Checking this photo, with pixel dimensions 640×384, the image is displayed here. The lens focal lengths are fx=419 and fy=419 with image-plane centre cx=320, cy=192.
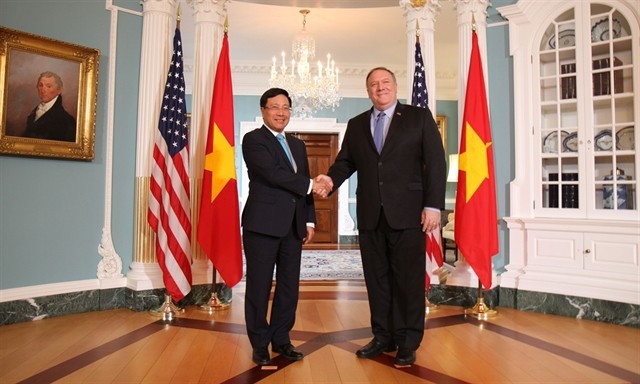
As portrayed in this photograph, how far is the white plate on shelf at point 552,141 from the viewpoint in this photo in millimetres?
3760

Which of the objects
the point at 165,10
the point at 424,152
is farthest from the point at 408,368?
the point at 165,10

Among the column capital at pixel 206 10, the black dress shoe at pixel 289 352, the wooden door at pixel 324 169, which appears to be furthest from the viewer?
the wooden door at pixel 324 169

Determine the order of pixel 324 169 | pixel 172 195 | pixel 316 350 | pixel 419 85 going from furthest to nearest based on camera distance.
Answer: pixel 324 169 → pixel 419 85 → pixel 172 195 → pixel 316 350

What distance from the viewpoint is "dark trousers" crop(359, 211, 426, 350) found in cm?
237

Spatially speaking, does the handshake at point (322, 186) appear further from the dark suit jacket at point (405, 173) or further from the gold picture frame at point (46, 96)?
the gold picture frame at point (46, 96)

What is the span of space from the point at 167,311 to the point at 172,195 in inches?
36.4

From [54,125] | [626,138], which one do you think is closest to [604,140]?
[626,138]

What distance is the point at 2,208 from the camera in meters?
3.13

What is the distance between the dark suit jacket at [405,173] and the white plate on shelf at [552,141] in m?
1.98

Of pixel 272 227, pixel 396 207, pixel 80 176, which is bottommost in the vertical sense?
pixel 272 227

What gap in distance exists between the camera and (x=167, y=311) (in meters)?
3.32

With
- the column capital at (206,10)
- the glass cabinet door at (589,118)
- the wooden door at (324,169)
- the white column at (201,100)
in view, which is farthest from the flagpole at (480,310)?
the wooden door at (324,169)

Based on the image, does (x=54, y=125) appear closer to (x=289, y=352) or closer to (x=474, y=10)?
(x=289, y=352)

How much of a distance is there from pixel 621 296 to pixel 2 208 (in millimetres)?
4777
